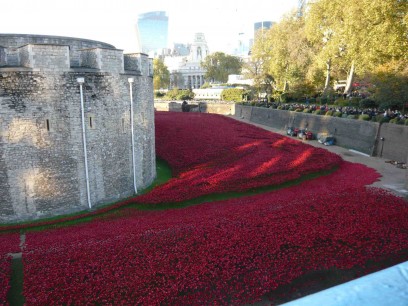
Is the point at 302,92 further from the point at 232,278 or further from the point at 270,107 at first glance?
the point at 232,278

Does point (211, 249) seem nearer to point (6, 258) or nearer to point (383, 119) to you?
point (6, 258)

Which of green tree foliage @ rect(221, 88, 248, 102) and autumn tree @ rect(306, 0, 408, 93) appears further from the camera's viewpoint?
green tree foliage @ rect(221, 88, 248, 102)

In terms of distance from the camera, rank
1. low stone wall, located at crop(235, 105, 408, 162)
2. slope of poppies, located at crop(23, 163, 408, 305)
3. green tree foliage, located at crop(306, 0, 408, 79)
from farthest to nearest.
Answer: green tree foliage, located at crop(306, 0, 408, 79) < low stone wall, located at crop(235, 105, 408, 162) < slope of poppies, located at crop(23, 163, 408, 305)

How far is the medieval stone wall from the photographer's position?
12750 mm

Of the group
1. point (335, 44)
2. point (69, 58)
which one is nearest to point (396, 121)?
point (335, 44)

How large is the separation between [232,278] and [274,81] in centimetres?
4936

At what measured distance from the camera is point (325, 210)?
1101cm

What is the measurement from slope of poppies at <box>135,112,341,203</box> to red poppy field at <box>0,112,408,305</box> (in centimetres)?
113

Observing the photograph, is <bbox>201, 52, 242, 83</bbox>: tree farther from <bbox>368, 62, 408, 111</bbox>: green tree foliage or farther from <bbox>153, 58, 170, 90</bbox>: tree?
<bbox>368, 62, 408, 111</bbox>: green tree foliage

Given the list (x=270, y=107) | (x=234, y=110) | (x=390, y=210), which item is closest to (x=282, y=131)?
(x=270, y=107)

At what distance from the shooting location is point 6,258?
344 inches

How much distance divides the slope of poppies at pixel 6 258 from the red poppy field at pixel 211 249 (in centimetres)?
4

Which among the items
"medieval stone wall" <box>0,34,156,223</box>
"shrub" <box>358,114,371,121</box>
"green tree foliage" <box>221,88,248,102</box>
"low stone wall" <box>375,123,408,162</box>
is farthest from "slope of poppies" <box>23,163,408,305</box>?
"green tree foliage" <box>221,88,248,102</box>

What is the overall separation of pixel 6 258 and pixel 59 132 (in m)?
6.10
